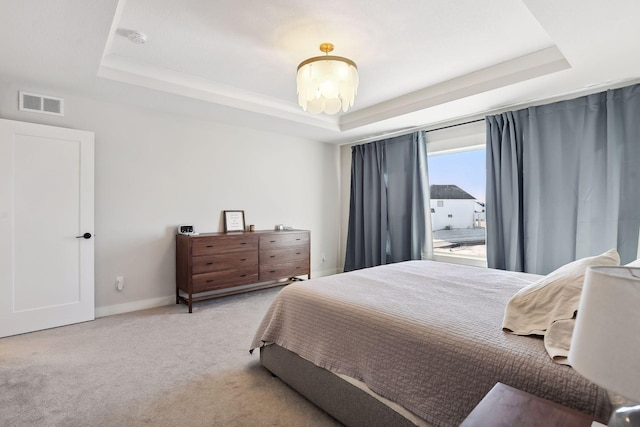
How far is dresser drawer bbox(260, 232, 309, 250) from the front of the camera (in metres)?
4.19

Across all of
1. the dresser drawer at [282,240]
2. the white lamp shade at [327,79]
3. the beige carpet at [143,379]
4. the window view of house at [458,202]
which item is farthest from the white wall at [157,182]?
the window view of house at [458,202]

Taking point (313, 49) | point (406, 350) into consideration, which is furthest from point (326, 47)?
point (406, 350)

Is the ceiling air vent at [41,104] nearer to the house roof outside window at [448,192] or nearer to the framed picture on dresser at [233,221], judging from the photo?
the framed picture on dresser at [233,221]

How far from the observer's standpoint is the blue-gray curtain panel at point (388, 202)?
4438mm

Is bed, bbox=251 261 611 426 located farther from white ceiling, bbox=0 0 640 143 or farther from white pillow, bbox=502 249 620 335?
white ceiling, bbox=0 0 640 143

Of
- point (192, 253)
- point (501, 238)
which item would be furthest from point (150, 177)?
point (501, 238)

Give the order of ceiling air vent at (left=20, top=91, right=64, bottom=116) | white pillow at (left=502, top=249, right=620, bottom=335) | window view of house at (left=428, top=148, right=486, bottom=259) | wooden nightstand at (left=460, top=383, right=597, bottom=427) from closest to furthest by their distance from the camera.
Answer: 1. wooden nightstand at (left=460, top=383, right=597, bottom=427)
2. white pillow at (left=502, top=249, right=620, bottom=335)
3. ceiling air vent at (left=20, top=91, right=64, bottom=116)
4. window view of house at (left=428, top=148, right=486, bottom=259)

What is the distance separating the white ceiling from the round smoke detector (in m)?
0.04

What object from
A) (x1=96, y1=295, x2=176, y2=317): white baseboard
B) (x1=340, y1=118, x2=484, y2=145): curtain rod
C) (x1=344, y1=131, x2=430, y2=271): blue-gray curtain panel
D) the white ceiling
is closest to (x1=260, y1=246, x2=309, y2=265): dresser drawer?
(x1=344, y1=131, x2=430, y2=271): blue-gray curtain panel

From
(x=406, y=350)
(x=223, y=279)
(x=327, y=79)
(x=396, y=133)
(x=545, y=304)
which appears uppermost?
(x=396, y=133)

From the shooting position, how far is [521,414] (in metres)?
0.91

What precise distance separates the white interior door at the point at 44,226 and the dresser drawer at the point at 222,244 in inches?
39.6

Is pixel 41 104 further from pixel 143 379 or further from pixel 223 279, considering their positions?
pixel 143 379

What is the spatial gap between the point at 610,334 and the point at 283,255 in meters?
3.91
